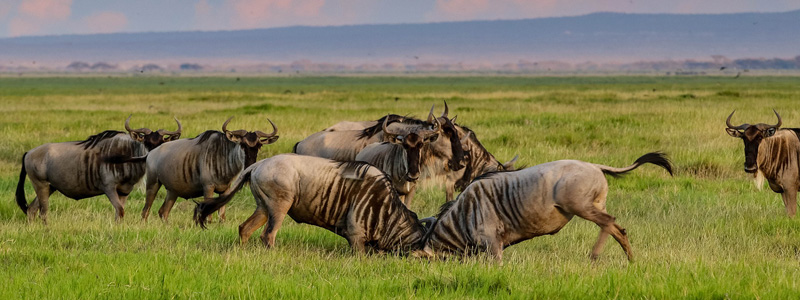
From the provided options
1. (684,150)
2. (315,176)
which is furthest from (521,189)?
(684,150)

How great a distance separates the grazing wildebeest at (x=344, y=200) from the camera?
26.2 feet

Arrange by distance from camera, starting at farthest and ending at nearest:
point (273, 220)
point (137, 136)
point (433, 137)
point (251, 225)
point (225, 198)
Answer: point (137, 136)
point (433, 137)
point (225, 198)
point (251, 225)
point (273, 220)

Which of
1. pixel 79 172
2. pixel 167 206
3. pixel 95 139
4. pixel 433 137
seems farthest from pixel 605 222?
pixel 95 139

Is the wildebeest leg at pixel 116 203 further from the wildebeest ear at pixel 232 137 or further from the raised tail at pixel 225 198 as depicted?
the raised tail at pixel 225 198

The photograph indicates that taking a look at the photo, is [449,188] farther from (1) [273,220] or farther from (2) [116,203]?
(2) [116,203]

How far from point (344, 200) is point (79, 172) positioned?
4.15 metres

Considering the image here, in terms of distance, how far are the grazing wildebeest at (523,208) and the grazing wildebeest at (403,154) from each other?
3.94 ft

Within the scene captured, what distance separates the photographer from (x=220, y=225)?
9.74m

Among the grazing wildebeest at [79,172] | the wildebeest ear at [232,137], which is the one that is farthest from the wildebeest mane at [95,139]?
the wildebeest ear at [232,137]

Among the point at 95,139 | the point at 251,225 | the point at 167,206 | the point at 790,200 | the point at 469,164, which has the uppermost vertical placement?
the point at 95,139

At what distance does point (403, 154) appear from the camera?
394 inches

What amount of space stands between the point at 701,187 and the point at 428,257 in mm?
6571

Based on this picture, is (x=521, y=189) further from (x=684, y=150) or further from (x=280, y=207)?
(x=684, y=150)

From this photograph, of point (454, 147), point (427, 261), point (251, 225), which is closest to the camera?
point (427, 261)
